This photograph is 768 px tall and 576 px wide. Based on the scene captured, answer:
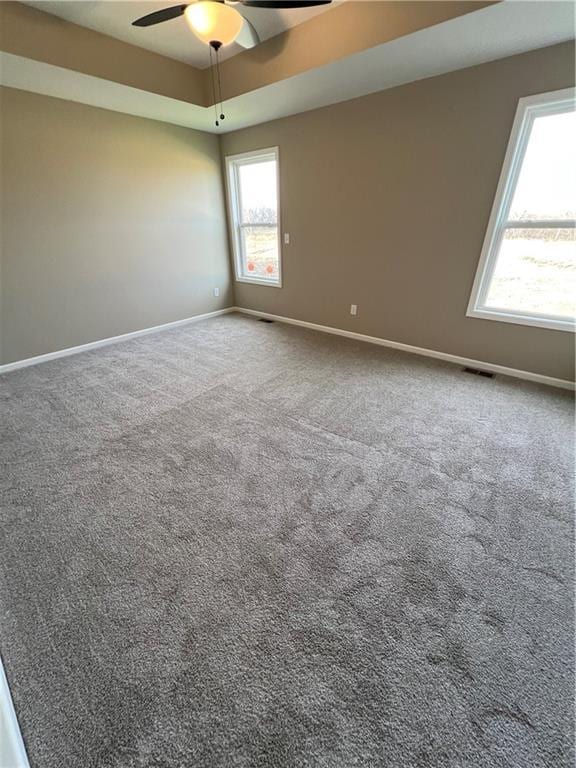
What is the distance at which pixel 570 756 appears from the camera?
0.93 meters

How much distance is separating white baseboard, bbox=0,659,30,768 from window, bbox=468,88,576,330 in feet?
12.6

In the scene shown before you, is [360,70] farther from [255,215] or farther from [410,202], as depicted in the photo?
[255,215]

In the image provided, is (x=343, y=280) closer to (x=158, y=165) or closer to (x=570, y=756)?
(x=158, y=165)

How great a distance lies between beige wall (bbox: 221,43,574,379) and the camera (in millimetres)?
2695

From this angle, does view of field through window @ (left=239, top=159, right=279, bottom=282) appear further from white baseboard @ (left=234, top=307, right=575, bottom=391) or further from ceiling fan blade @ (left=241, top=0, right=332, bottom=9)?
ceiling fan blade @ (left=241, top=0, right=332, bottom=9)

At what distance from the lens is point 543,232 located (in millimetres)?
2750

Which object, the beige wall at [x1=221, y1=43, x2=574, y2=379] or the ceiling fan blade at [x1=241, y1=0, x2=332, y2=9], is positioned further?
the beige wall at [x1=221, y1=43, x2=574, y2=379]

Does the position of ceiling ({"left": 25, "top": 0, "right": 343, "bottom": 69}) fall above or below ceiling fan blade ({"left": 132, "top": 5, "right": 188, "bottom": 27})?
above

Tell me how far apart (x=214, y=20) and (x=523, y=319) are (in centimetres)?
317

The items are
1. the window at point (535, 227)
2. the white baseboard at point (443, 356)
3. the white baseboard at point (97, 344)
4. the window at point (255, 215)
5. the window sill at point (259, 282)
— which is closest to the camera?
the window at point (535, 227)

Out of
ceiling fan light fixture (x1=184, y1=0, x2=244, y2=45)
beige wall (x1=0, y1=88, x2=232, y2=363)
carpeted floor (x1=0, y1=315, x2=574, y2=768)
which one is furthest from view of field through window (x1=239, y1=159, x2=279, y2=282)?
carpeted floor (x1=0, y1=315, x2=574, y2=768)

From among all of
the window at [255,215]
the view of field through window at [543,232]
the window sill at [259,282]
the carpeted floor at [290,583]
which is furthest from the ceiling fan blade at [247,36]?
the carpeted floor at [290,583]

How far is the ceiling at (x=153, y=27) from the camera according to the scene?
91.5 inches

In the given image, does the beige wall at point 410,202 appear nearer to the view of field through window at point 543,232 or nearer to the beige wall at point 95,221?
the view of field through window at point 543,232
